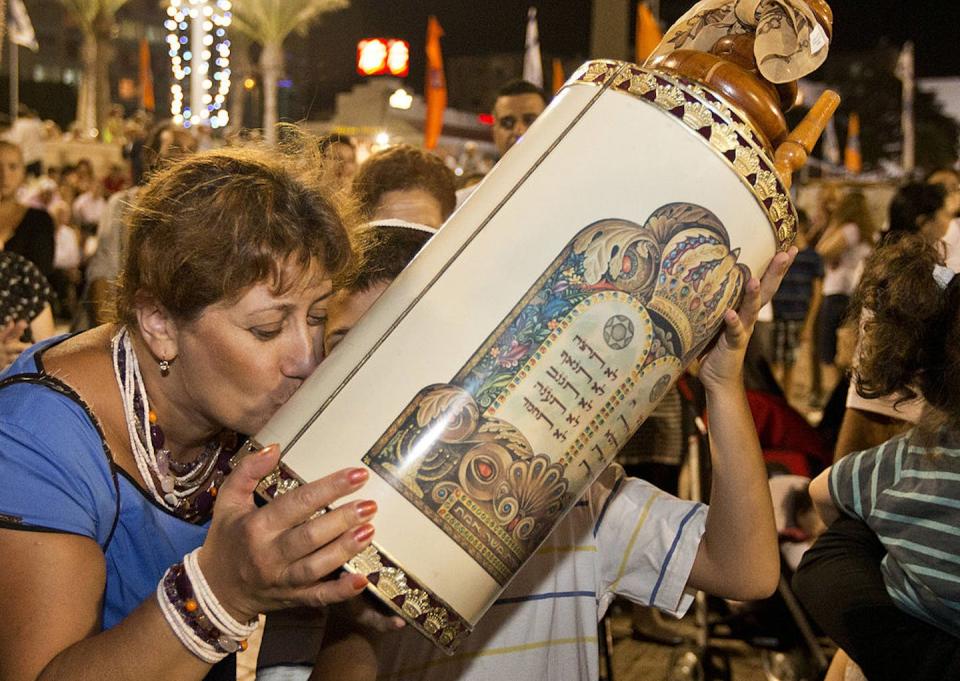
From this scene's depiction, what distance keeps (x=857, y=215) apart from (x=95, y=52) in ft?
79.4

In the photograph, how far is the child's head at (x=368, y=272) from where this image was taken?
1.88 meters

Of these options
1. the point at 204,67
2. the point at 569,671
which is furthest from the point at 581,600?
the point at 204,67

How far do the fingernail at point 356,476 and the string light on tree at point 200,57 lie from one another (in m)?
16.5

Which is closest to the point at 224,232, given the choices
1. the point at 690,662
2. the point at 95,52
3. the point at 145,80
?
the point at 690,662

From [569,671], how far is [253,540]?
→ 0.88 metres

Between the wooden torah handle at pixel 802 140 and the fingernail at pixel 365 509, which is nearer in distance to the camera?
the fingernail at pixel 365 509

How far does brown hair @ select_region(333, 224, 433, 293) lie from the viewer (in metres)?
1.93

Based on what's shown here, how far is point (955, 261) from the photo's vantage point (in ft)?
9.13

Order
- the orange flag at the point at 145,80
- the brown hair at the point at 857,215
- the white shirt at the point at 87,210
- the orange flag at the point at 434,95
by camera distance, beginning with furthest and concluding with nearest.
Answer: the orange flag at the point at 145,80 → the white shirt at the point at 87,210 → the orange flag at the point at 434,95 → the brown hair at the point at 857,215

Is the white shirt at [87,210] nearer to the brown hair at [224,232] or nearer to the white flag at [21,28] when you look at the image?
the white flag at [21,28]

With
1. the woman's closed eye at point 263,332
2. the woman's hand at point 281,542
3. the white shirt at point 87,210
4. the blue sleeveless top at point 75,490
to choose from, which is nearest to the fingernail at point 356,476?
the woman's hand at point 281,542

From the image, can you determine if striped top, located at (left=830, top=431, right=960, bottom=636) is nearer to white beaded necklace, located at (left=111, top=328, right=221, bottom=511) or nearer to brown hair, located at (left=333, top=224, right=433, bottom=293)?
brown hair, located at (left=333, top=224, right=433, bottom=293)

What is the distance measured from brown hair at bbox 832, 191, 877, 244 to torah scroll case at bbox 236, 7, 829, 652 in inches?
314

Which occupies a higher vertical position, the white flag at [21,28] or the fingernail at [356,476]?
the white flag at [21,28]
